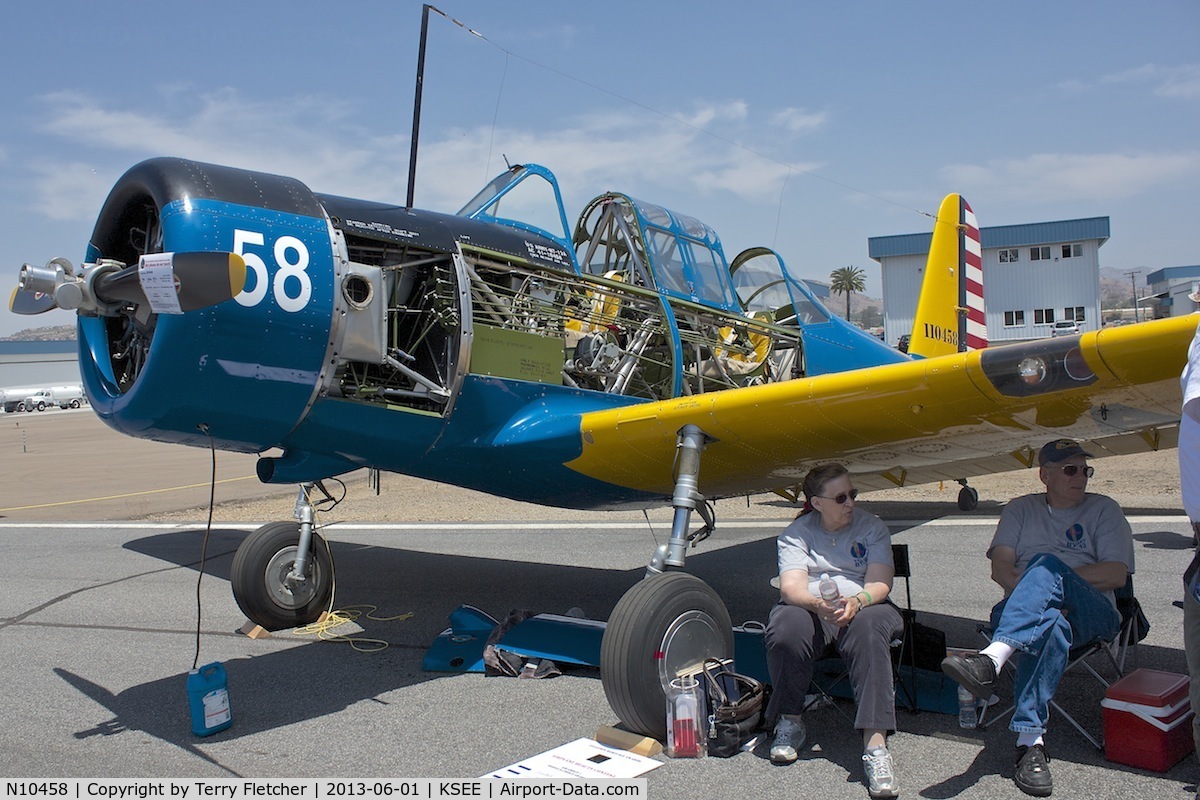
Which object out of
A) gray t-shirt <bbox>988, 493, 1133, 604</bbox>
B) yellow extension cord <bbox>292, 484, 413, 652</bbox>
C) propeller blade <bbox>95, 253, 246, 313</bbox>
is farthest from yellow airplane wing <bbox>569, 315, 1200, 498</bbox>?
propeller blade <bbox>95, 253, 246, 313</bbox>

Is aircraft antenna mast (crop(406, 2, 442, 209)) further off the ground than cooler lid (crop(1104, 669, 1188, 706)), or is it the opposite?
aircraft antenna mast (crop(406, 2, 442, 209))

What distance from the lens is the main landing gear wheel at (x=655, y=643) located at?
3.67 meters

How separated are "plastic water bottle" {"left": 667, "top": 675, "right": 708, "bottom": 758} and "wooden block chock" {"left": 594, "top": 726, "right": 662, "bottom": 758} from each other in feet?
0.21

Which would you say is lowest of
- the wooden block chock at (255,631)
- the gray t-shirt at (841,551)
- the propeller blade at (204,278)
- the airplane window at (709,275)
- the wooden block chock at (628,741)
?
the wooden block chock at (628,741)

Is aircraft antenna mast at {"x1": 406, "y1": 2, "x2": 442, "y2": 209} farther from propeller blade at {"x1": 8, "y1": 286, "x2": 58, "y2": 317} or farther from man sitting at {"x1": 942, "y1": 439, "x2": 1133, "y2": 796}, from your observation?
man sitting at {"x1": 942, "y1": 439, "x2": 1133, "y2": 796}

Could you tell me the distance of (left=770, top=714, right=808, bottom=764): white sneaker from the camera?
11.3 ft

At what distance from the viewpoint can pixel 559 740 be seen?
3.74m

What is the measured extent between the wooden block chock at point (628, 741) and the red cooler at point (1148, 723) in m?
1.69

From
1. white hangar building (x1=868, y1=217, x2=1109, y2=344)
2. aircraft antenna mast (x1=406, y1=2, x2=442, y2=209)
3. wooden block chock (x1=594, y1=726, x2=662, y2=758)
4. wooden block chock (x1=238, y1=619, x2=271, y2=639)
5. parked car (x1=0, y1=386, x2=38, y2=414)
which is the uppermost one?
white hangar building (x1=868, y1=217, x2=1109, y2=344)

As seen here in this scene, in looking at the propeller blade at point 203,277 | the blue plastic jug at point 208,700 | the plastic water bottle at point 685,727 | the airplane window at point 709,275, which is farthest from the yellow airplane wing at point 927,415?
the blue plastic jug at point 208,700

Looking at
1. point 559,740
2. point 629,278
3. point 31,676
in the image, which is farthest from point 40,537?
point 559,740

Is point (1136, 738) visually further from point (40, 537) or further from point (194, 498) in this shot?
point (194, 498)

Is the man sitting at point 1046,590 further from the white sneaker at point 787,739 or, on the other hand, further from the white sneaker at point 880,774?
the white sneaker at point 787,739

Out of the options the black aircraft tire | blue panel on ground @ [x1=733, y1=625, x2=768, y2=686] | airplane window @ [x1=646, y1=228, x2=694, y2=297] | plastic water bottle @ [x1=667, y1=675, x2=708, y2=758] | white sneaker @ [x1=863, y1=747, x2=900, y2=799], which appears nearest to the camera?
white sneaker @ [x1=863, y1=747, x2=900, y2=799]
